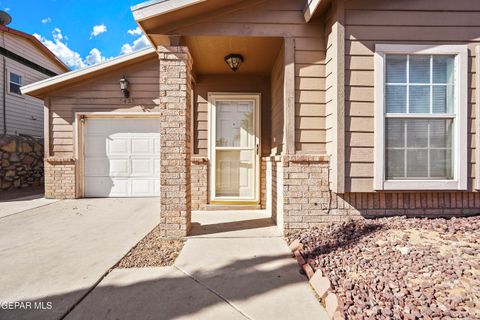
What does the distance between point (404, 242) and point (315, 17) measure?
104 inches

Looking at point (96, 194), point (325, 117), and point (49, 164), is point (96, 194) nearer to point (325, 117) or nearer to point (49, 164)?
point (49, 164)

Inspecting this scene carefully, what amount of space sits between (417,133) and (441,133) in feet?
0.92

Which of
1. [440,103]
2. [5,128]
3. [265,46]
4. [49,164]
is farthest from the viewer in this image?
[5,128]

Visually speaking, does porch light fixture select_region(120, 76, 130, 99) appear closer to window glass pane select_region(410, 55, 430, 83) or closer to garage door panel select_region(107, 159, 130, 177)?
garage door panel select_region(107, 159, 130, 177)

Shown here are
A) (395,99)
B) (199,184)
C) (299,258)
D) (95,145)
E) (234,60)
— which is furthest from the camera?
(95,145)

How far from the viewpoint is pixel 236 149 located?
14.6 ft

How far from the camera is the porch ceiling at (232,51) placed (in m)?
3.15

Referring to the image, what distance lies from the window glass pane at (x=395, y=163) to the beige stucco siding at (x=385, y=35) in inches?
8.6

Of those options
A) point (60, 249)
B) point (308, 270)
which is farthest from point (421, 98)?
point (60, 249)

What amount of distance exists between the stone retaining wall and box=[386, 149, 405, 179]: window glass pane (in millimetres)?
8711

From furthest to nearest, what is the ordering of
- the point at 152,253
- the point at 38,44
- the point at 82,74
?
the point at 38,44 → the point at 82,74 → the point at 152,253

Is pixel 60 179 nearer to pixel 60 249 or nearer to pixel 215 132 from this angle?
pixel 60 249

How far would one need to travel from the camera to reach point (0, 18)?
821cm

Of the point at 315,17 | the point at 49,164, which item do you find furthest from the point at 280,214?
the point at 49,164
